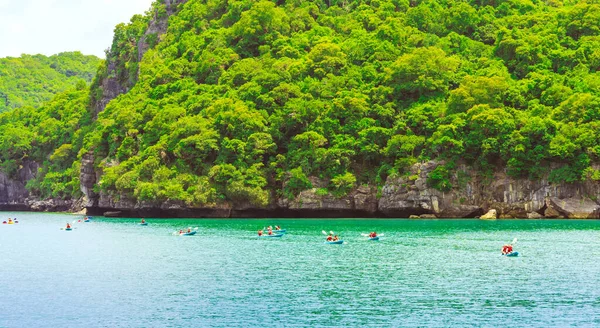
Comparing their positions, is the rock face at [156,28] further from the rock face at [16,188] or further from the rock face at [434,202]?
the rock face at [434,202]

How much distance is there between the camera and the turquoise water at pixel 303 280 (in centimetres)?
3034

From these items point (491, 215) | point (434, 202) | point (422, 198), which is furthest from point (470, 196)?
point (422, 198)

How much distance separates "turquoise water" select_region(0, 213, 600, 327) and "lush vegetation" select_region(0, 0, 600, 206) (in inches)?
818

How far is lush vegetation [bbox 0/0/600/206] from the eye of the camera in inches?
3285

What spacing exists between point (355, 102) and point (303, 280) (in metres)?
53.7

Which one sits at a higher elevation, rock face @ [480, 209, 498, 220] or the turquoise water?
rock face @ [480, 209, 498, 220]

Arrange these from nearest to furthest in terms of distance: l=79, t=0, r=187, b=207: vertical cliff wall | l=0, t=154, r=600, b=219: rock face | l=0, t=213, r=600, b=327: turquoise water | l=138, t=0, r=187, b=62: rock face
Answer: l=0, t=213, r=600, b=327: turquoise water < l=0, t=154, r=600, b=219: rock face < l=138, t=0, r=187, b=62: rock face < l=79, t=0, r=187, b=207: vertical cliff wall

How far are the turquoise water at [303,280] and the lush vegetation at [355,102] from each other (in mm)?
20788

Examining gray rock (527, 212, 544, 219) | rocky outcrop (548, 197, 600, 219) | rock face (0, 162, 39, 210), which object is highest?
rock face (0, 162, 39, 210)

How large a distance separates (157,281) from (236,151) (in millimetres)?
50741

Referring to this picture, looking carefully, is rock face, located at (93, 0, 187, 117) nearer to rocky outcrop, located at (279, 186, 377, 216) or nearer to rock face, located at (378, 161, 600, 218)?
rocky outcrop, located at (279, 186, 377, 216)

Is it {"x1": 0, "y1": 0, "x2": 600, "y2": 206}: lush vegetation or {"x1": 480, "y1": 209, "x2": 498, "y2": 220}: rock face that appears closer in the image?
{"x1": 480, "y1": 209, "x2": 498, "y2": 220}: rock face

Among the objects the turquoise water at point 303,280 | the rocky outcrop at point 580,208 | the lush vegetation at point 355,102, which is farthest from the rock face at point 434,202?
the turquoise water at point 303,280

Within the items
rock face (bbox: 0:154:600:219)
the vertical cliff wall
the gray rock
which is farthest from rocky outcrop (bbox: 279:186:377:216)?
the vertical cliff wall
